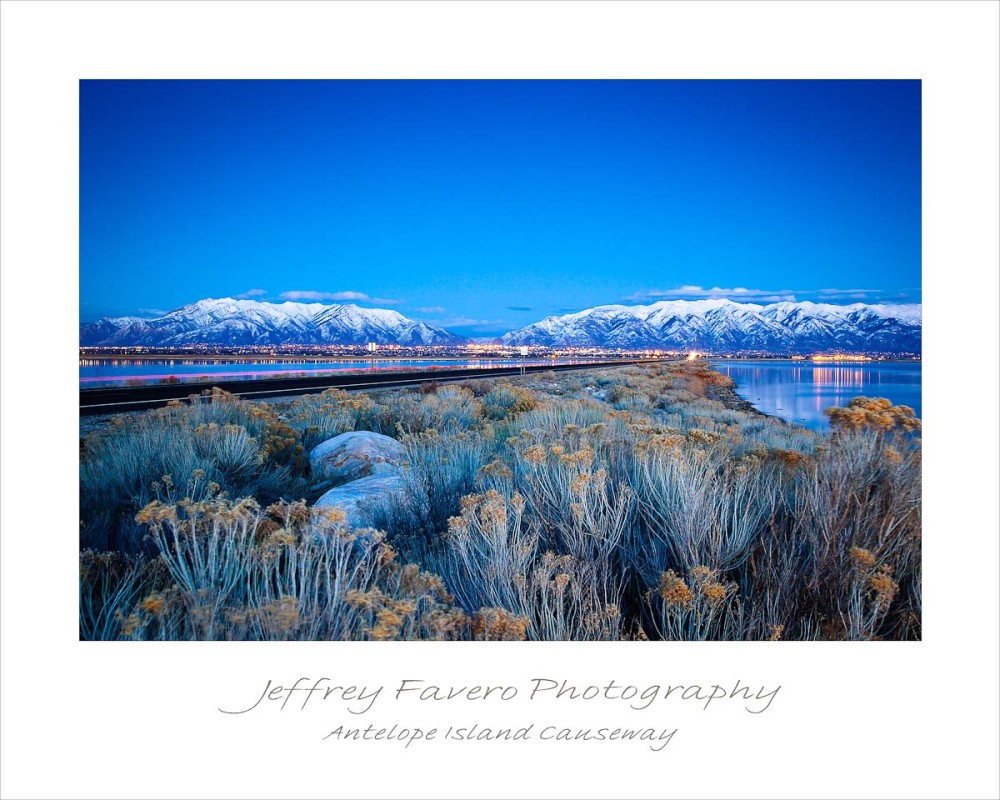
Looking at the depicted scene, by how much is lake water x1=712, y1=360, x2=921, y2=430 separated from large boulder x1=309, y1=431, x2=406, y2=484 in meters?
3.30

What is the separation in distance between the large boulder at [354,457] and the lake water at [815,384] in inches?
130

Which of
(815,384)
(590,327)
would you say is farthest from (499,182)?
(815,384)

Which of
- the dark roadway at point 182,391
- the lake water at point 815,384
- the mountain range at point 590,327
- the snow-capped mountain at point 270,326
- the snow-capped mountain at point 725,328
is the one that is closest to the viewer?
the lake water at point 815,384

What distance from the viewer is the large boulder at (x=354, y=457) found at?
493cm

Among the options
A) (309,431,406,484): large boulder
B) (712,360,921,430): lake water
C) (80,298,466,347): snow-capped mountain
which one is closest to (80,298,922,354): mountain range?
(80,298,466,347): snow-capped mountain

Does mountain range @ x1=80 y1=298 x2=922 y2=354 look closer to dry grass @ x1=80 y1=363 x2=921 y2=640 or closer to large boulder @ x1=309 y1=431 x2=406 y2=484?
dry grass @ x1=80 y1=363 x2=921 y2=640

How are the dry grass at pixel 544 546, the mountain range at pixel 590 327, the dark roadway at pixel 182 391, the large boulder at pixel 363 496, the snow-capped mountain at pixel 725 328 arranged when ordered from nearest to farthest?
the dry grass at pixel 544 546 → the large boulder at pixel 363 496 → the snow-capped mountain at pixel 725 328 → the mountain range at pixel 590 327 → the dark roadway at pixel 182 391

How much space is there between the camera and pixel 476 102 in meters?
4.66

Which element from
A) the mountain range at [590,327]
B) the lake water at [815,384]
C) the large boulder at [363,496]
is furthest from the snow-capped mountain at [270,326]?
the lake water at [815,384]

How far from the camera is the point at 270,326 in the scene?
19.7 feet

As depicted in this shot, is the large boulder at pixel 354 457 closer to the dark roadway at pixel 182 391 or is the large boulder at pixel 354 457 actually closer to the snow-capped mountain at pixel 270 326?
the snow-capped mountain at pixel 270 326

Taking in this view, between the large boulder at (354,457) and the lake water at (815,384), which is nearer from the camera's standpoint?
the lake water at (815,384)

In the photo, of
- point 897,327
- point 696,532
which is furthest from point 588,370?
point 696,532

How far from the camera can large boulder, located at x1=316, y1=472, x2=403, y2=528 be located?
154 inches
